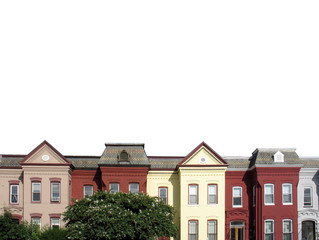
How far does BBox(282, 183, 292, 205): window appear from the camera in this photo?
49188 millimetres

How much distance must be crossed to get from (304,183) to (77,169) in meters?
18.9

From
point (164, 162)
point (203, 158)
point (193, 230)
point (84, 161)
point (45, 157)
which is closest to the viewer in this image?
point (45, 157)

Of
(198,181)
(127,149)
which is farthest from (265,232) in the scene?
(127,149)

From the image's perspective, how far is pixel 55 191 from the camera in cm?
4866

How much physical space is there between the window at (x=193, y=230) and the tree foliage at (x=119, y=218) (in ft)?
20.0

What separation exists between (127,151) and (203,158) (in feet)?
20.2

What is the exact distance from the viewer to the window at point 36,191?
4850 centimetres

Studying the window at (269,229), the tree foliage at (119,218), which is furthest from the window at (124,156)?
the window at (269,229)

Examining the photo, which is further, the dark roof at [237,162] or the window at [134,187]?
the dark roof at [237,162]

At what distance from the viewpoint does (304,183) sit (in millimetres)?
50625

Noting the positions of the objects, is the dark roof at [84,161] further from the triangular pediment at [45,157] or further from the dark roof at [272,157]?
the dark roof at [272,157]

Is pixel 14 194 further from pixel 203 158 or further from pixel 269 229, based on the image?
pixel 269 229

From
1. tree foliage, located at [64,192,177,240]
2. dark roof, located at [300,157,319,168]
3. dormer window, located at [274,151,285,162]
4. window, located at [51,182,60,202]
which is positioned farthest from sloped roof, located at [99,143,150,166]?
dark roof, located at [300,157,319,168]

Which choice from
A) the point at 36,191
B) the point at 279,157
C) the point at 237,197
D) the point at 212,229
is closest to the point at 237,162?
the point at 237,197
